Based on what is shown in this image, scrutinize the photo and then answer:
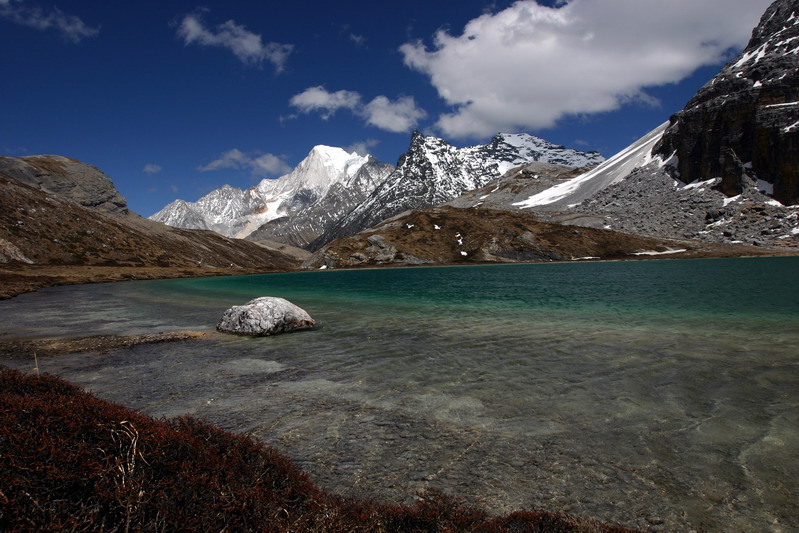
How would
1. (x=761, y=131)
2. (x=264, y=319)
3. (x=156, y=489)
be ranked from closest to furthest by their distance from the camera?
(x=156, y=489)
(x=264, y=319)
(x=761, y=131)

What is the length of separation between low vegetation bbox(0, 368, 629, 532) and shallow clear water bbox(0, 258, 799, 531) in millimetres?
1342

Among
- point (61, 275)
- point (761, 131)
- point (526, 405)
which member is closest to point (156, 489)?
point (526, 405)

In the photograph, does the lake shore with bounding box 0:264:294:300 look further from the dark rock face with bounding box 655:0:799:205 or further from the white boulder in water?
the dark rock face with bounding box 655:0:799:205

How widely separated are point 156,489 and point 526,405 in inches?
352

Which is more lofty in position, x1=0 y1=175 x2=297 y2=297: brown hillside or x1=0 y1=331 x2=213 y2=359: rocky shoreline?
x1=0 y1=175 x2=297 y2=297: brown hillside

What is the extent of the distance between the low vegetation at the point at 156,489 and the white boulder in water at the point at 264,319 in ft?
54.0

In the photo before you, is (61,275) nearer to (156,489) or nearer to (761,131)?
(156,489)

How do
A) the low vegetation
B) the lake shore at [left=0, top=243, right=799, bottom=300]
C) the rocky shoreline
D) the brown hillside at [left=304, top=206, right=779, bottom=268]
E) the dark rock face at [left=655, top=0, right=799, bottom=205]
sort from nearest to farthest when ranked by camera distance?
the low vegetation
the rocky shoreline
the lake shore at [left=0, top=243, right=799, bottom=300]
the brown hillside at [left=304, top=206, right=779, bottom=268]
the dark rock face at [left=655, top=0, right=799, bottom=205]

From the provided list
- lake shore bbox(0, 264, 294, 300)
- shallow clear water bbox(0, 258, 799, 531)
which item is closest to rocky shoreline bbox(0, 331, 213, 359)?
shallow clear water bbox(0, 258, 799, 531)

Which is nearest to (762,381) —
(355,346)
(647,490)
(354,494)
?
(647,490)

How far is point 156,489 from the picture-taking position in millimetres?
4371

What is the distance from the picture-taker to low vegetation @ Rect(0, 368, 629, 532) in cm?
378

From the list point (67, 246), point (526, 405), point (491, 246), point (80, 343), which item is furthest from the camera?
point (491, 246)

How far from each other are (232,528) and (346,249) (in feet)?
562
